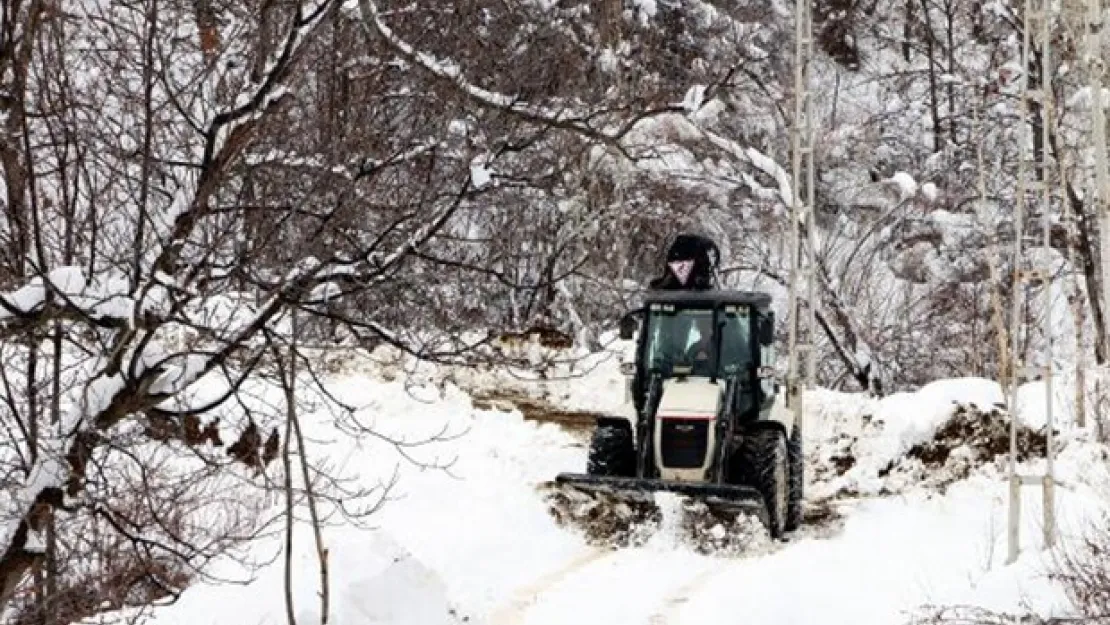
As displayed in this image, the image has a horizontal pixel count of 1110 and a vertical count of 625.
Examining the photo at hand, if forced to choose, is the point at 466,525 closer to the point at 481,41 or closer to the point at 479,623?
the point at 479,623

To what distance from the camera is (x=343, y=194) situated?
234 inches

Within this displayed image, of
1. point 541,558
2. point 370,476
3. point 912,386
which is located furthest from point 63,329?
point 912,386

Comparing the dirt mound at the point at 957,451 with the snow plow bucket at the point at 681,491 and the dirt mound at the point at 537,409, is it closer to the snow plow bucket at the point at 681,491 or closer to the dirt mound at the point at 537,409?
the snow plow bucket at the point at 681,491

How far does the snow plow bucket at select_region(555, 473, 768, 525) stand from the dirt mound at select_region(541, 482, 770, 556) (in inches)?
4.4

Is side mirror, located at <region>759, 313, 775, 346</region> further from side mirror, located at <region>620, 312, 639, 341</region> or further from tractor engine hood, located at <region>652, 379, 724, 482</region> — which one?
side mirror, located at <region>620, 312, 639, 341</region>

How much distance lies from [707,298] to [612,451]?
1.62 m

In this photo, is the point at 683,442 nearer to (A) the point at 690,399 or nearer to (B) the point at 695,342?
(A) the point at 690,399

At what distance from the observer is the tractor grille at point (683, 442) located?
12484 millimetres

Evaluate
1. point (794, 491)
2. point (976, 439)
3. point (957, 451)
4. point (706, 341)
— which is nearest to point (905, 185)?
point (976, 439)

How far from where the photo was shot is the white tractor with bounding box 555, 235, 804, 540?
1230 centimetres

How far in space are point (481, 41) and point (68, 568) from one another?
4544 mm

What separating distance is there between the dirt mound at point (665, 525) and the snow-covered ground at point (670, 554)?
0.12 meters

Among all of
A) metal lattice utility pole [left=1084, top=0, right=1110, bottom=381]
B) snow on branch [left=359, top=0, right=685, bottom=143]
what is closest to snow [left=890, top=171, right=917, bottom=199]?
metal lattice utility pole [left=1084, top=0, right=1110, bottom=381]

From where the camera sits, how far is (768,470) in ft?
39.8
